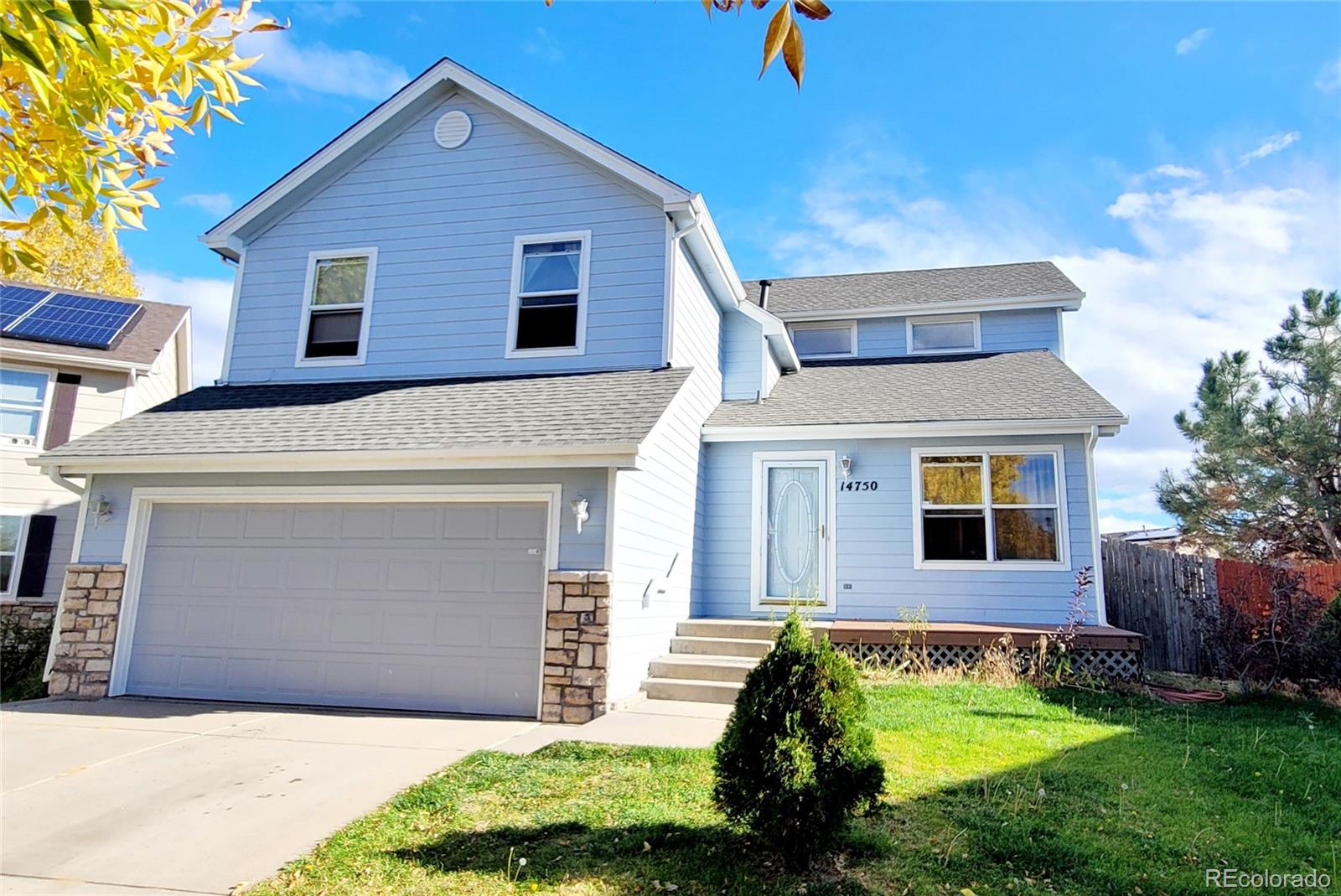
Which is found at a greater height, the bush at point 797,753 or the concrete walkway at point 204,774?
the bush at point 797,753

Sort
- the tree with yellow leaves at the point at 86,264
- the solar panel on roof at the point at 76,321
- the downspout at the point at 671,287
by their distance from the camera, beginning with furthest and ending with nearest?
the tree with yellow leaves at the point at 86,264, the solar panel on roof at the point at 76,321, the downspout at the point at 671,287

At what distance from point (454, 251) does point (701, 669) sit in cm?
600

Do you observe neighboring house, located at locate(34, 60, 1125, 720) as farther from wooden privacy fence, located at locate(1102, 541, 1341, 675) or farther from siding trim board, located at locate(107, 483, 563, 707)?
wooden privacy fence, located at locate(1102, 541, 1341, 675)

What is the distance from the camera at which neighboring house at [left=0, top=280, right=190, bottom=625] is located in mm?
12805

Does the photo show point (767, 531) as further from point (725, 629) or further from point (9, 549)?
point (9, 549)

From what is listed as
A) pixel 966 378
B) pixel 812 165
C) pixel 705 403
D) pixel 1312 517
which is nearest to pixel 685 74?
pixel 812 165

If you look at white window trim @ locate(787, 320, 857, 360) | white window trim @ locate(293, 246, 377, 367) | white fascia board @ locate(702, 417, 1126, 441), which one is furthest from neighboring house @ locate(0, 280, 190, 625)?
white window trim @ locate(787, 320, 857, 360)

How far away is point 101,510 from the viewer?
848 centimetres

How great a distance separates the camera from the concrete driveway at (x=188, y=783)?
379cm

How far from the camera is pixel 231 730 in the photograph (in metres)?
6.54

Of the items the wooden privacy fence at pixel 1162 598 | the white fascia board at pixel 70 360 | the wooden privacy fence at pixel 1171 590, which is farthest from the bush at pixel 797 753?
the white fascia board at pixel 70 360

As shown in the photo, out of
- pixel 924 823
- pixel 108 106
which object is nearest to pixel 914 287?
pixel 924 823

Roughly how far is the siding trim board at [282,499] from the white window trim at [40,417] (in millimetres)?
6584

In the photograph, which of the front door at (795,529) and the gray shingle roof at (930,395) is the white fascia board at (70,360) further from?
the front door at (795,529)
